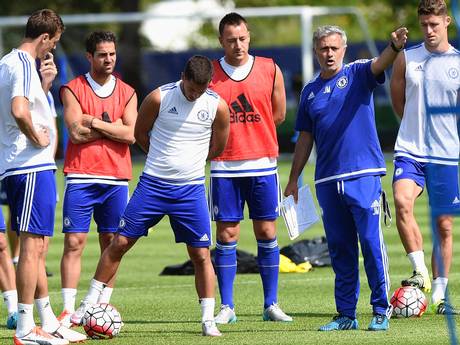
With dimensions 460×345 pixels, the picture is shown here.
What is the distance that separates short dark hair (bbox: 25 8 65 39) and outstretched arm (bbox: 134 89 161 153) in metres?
0.89

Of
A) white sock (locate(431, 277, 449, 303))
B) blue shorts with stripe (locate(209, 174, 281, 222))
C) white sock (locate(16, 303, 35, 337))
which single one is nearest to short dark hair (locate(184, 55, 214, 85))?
blue shorts with stripe (locate(209, 174, 281, 222))

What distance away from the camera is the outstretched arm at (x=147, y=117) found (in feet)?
31.5

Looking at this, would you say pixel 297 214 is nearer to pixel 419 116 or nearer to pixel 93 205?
pixel 419 116

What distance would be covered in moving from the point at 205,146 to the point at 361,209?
1288 millimetres

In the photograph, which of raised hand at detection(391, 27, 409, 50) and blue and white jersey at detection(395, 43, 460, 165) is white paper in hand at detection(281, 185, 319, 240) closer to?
blue and white jersey at detection(395, 43, 460, 165)

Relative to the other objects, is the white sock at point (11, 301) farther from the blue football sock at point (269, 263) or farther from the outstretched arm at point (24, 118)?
the blue football sock at point (269, 263)

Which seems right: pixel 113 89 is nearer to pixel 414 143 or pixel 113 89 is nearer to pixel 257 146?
pixel 257 146

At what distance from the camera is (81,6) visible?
171ft

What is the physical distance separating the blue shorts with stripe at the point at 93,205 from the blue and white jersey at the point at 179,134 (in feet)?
3.20

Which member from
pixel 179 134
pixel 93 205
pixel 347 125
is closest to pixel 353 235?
pixel 347 125

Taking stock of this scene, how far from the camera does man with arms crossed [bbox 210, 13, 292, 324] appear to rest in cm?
1067

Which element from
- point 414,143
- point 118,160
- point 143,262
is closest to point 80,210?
point 118,160

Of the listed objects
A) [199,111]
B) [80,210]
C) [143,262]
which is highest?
[199,111]

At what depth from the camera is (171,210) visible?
963cm
